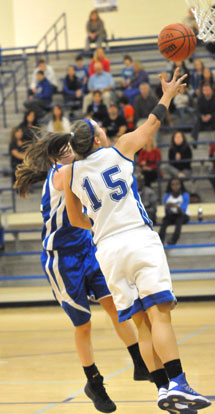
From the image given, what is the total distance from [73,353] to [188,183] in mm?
5526

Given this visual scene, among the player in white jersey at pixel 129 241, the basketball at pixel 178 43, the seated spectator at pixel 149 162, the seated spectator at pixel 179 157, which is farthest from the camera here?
the seated spectator at pixel 179 157

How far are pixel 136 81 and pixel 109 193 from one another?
946cm

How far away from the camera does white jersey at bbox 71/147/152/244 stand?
3.87 metres

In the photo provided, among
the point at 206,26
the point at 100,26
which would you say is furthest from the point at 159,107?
the point at 100,26

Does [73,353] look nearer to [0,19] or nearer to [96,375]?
[96,375]

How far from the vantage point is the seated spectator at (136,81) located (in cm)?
1293

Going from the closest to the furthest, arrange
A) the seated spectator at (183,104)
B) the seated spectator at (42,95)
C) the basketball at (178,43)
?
the basketball at (178,43), the seated spectator at (183,104), the seated spectator at (42,95)

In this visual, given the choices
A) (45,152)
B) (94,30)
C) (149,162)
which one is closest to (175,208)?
(149,162)

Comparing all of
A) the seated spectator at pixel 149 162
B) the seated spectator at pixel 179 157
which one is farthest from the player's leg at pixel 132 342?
the seated spectator at pixel 179 157

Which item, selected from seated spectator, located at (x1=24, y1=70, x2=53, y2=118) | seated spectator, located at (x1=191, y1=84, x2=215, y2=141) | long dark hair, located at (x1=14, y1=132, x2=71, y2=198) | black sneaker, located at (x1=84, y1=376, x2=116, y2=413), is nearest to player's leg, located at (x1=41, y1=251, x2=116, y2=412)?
black sneaker, located at (x1=84, y1=376, x2=116, y2=413)

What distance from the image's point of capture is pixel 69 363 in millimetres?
6266

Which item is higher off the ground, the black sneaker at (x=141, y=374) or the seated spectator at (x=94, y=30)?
the seated spectator at (x=94, y=30)

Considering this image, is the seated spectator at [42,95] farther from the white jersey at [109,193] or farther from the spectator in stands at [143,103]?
the white jersey at [109,193]

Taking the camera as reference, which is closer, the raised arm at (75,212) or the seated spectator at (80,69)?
the raised arm at (75,212)
